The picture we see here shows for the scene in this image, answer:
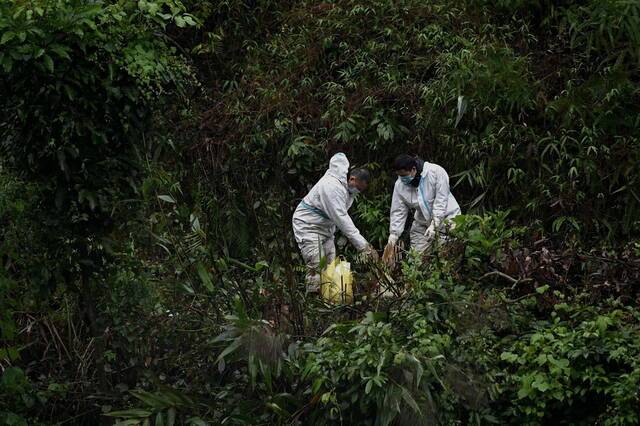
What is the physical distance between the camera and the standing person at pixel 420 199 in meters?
11.2

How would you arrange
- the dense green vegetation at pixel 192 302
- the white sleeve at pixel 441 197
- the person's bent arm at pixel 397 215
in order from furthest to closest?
1. the person's bent arm at pixel 397 215
2. the white sleeve at pixel 441 197
3. the dense green vegetation at pixel 192 302

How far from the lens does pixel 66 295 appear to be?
836cm

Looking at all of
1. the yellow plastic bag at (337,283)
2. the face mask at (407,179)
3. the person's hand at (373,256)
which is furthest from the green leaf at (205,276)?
the face mask at (407,179)

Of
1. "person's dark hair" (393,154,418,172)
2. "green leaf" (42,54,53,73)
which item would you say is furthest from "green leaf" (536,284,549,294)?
"person's dark hair" (393,154,418,172)

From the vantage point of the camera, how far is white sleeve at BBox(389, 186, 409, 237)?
1171 centimetres

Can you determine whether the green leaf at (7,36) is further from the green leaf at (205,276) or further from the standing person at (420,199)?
the standing person at (420,199)

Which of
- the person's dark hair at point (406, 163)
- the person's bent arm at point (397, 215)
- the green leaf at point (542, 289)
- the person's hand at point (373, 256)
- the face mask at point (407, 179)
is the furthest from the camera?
the person's bent arm at point (397, 215)

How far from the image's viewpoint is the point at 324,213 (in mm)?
11008

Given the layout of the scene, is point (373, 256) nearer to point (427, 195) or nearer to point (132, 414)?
point (427, 195)

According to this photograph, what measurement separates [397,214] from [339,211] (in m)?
1.11

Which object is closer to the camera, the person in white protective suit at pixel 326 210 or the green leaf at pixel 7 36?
the green leaf at pixel 7 36

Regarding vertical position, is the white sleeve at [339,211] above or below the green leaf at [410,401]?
below

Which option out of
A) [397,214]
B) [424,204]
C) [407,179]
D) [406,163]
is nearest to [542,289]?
[424,204]

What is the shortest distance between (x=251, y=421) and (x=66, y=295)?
206cm
